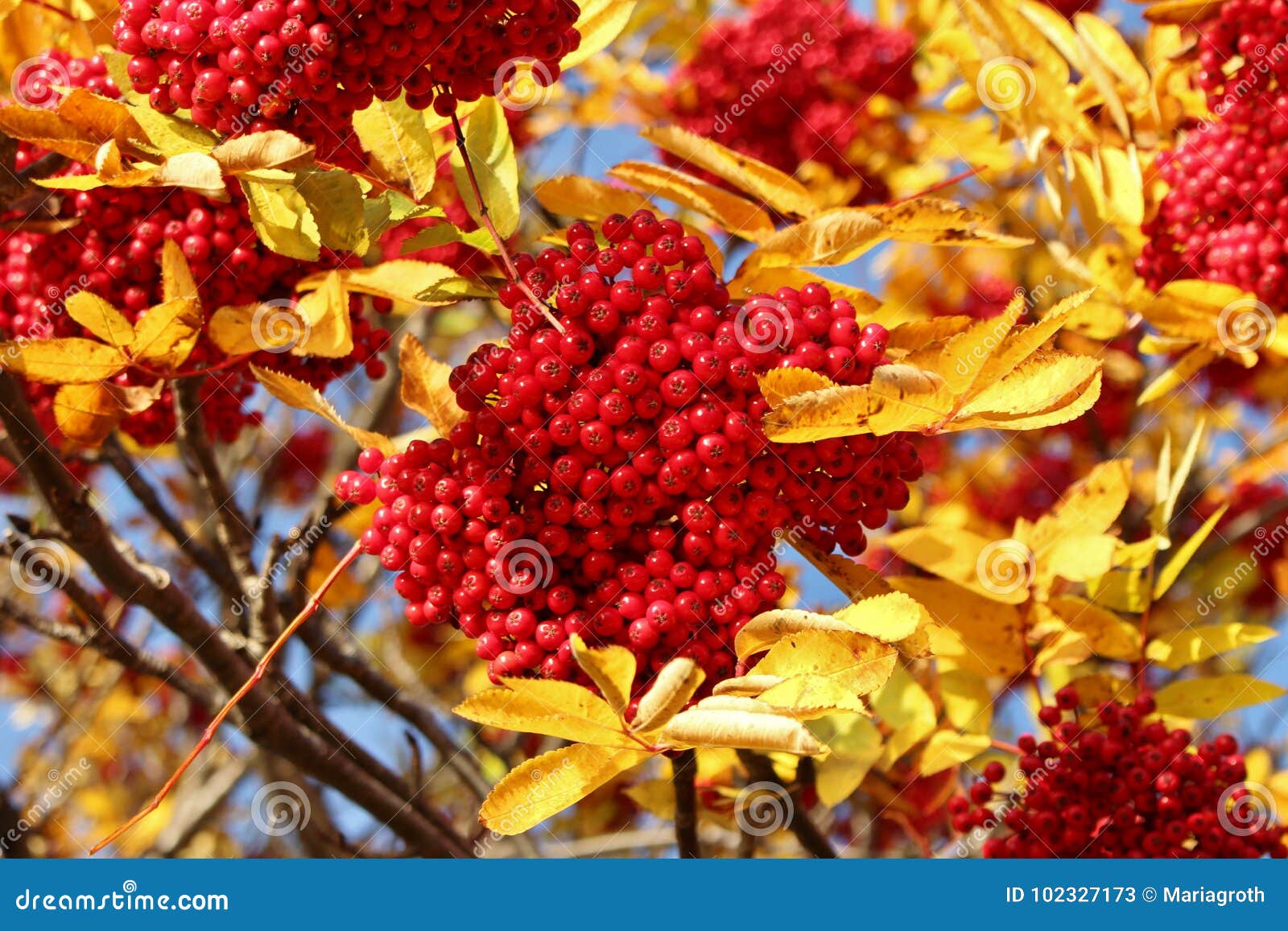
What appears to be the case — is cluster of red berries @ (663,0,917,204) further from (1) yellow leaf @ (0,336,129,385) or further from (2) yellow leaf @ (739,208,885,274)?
(1) yellow leaf @ (0,336,129,385)

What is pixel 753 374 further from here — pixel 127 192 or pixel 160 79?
pixel 127 192

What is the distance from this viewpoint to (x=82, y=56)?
2.63m

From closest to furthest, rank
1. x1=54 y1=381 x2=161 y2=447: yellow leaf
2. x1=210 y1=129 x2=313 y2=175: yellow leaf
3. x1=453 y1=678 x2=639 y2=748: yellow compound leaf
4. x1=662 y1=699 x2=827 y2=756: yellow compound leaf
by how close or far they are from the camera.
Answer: x1=662 y1=699 x2=827 y2=756: yellow compound leaf → x1=453 y1=678 x2=639 y2=748: yellow compound leaf → x1=210 y1=129 x2=313 y2=175: yellow leaf → x1=54 y1=381 x2=161 y2=447: yellow leaf

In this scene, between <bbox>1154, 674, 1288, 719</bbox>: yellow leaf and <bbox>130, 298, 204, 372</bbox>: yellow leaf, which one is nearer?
<bbox>130, 298, 204, 372</bbox>: yellow leaf

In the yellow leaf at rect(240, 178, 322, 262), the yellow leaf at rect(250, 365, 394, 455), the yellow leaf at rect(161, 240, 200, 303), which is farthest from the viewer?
the yellow leaf at rect(161, 240, 200, 303)

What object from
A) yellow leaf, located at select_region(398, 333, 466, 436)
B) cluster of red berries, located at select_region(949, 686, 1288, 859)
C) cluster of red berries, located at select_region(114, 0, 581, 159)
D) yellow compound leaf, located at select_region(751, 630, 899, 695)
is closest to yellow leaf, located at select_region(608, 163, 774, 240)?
cluster of red berries, located at select_region(114, 0, 581, 159)

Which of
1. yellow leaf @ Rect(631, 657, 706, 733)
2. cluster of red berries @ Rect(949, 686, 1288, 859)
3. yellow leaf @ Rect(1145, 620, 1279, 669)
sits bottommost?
cluster of red berries @ Rect(949, 686, 1288, 859)

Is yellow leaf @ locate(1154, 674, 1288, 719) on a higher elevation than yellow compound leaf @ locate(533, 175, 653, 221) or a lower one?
lower

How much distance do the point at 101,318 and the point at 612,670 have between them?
1.14m

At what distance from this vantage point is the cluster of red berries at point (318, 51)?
171cm

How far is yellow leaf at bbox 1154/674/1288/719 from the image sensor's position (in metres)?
2.56

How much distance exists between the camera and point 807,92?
4109 mm

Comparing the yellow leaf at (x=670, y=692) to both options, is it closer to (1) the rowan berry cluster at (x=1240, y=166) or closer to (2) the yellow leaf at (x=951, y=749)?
(2) the yellow leaf at (x=951, y=749)
